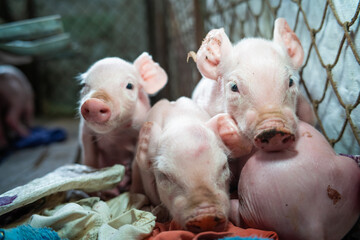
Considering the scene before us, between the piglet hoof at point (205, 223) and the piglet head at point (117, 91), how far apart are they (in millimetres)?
642

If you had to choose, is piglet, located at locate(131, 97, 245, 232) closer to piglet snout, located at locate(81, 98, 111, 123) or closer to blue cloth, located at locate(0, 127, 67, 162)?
piglet snout, located at locate(81, 98, 111, 123)

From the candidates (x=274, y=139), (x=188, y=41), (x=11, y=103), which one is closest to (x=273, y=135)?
(x=274, y=139)

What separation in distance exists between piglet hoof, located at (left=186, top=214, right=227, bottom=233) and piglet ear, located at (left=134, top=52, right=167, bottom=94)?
3.06 feet

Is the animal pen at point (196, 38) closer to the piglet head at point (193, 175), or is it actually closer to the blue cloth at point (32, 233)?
the piglet head at point (193, 175)

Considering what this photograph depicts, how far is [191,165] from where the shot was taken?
1030 mm

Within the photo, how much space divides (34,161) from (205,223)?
2.24m

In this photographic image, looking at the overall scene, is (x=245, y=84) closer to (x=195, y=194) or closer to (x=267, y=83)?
(x=267, y=83)

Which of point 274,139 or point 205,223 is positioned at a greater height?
point 274,139

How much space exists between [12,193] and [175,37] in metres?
2.81

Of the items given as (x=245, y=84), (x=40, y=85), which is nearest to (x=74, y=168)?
(x=245, y=84)

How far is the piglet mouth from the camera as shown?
3.11 feet

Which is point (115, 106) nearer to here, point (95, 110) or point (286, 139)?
point (95, 110)

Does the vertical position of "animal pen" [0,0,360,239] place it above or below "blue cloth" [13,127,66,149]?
above

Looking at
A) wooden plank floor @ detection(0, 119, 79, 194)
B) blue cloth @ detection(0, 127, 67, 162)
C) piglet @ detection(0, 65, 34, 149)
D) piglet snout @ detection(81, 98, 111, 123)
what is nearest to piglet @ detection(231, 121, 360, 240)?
piglet snout @ detection(81, 98, 111, 123)
